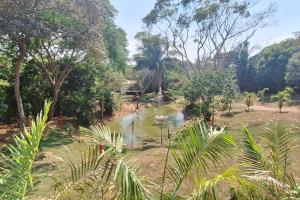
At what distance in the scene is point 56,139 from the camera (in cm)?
1326

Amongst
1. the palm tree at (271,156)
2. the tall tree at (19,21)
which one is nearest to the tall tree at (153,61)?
the tall tree at (19,21)

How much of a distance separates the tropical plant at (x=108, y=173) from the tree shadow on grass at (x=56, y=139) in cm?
912

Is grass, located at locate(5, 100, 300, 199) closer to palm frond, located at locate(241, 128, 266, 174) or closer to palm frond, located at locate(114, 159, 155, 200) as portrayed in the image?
palm frond, located at locate(241, 128, 266, 174)

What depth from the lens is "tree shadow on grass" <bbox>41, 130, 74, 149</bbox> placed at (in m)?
12.3

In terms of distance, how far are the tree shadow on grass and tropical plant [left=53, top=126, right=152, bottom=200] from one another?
359 inches

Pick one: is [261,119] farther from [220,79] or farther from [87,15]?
[87,15]

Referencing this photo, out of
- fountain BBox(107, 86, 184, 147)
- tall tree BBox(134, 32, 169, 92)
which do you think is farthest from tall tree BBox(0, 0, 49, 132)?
tall tree BBox(134, 32, 169, 92)

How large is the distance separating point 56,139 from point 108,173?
10.7 m

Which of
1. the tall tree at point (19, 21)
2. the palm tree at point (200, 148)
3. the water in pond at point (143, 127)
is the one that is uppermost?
the tall tree at point (19, 21)

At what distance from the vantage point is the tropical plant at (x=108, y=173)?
8.43 feet

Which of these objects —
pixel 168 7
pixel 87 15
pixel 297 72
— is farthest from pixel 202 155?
pixel 297 72

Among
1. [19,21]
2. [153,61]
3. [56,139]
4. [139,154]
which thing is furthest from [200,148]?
[153,61]

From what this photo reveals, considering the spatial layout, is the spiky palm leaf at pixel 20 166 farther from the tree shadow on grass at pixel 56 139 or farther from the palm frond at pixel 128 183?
the tree shadow on grass at pixel 56 139

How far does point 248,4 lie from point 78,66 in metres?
12.4
